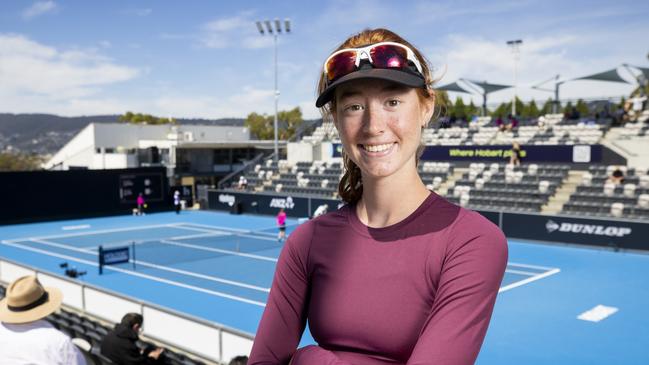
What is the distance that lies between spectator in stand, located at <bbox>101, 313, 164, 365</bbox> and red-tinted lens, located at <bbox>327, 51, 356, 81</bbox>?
6502 millimetres

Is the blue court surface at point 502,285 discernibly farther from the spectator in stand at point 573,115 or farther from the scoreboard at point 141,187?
the spectator in stand at point 573,115

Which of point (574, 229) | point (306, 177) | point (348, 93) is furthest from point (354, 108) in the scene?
point (306, 177)

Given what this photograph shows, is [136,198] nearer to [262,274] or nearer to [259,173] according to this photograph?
[259,173]

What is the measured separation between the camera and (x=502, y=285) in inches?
622

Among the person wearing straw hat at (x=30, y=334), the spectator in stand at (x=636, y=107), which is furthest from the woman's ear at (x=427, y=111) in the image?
the spectator in stand at (x=636, y=107)

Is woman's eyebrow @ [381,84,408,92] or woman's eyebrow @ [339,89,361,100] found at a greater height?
woman's eyebrow @ [381,84,408,92]

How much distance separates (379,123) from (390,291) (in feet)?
1.57

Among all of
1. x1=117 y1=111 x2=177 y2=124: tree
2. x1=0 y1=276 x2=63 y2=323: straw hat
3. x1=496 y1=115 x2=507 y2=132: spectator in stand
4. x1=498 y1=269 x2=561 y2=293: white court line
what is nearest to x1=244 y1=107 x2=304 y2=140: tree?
x1=117 y1=111 x2=177 y2=124: tree

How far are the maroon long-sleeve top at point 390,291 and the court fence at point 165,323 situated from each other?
5.06 metres

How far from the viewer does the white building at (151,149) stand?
4338 cm

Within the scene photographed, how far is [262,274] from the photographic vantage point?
16.9 meters

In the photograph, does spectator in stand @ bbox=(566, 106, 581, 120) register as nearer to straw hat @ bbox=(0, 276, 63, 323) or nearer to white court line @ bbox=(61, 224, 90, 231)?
white court line @ bbox=(61, 224, 90, 231)

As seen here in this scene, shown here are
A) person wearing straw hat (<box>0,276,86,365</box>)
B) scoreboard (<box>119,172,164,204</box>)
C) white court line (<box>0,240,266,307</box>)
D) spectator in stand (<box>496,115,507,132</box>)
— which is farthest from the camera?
scoreboard (<box>119,172,164,204</box>)

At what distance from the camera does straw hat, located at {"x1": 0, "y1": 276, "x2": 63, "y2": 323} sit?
3.98 meters
